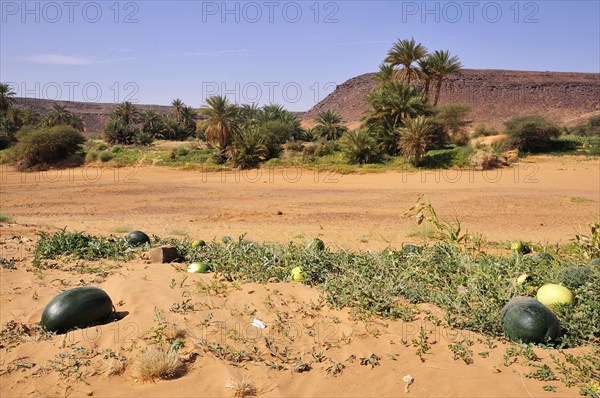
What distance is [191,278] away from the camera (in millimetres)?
6055

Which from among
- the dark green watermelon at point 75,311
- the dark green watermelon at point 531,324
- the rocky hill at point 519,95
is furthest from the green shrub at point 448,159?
the rocky hill at point 519,95

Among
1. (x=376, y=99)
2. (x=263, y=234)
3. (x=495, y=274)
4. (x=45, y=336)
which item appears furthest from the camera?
(x=376, y=99)

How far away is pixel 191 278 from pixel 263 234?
5.13 meters

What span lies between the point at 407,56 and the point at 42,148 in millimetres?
26250

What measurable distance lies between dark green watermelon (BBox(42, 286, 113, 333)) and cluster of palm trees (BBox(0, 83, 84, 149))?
39895 millimetres

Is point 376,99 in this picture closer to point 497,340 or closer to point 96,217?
point 96,217

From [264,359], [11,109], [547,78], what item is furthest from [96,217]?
[547,78]

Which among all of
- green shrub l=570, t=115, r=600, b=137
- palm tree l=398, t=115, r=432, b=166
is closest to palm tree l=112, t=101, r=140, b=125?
palm tree l=398, t=115, r=432, b=166

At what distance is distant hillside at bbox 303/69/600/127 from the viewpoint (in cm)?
6444

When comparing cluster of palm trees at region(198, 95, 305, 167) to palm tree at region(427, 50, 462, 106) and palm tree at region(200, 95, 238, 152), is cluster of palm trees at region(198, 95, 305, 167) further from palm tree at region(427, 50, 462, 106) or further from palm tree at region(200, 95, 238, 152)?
palm tree at region(427, 50, 462, 106)

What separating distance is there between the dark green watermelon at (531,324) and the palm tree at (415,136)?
20.7m

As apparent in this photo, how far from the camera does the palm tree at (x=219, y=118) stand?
2812 centimetres

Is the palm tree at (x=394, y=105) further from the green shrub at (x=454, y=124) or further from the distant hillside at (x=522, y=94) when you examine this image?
the distant hillside at (x=522, y=94)

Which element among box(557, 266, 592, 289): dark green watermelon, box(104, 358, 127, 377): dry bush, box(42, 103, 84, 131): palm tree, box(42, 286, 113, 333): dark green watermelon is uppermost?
box(42, 103, 84, 131): palm tree
